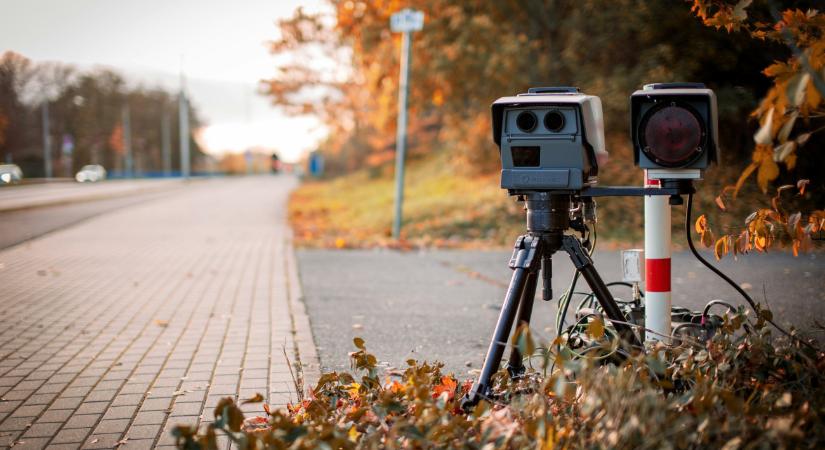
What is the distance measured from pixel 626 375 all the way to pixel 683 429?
1.43 ft

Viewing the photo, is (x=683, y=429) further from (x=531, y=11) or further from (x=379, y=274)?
(x=531, y=11)

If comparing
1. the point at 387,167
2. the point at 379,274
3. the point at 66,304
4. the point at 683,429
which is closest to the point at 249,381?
the point at 683,429

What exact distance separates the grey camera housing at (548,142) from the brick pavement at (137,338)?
187cm

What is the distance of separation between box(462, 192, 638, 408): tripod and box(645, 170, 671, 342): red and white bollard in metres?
0.27

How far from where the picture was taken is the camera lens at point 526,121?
3.00m

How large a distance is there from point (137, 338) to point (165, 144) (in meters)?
90.5

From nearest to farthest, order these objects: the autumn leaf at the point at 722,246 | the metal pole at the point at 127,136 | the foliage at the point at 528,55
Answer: the autumn leaf at the point at 722,246, the foliage at the point at 528,55, the metal pole at the point at 127,136

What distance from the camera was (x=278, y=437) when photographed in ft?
8.54

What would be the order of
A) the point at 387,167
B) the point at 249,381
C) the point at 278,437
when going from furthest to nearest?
the point at 387,167, the point at 249,381, the point at 278,437

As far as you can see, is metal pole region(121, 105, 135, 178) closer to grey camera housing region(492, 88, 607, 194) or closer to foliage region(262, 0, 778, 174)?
foliage region(262, 0, 778, 174)

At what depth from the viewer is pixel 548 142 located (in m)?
2.97

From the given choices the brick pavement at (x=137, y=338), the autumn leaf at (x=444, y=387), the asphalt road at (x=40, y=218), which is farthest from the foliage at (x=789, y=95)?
the asphalt road at (x=40, y=218)

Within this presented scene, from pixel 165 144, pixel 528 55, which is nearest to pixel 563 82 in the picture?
pixel 528 55

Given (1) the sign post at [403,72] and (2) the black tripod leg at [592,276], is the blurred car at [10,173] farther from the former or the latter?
(2) the black tripod leg at [592,276]
